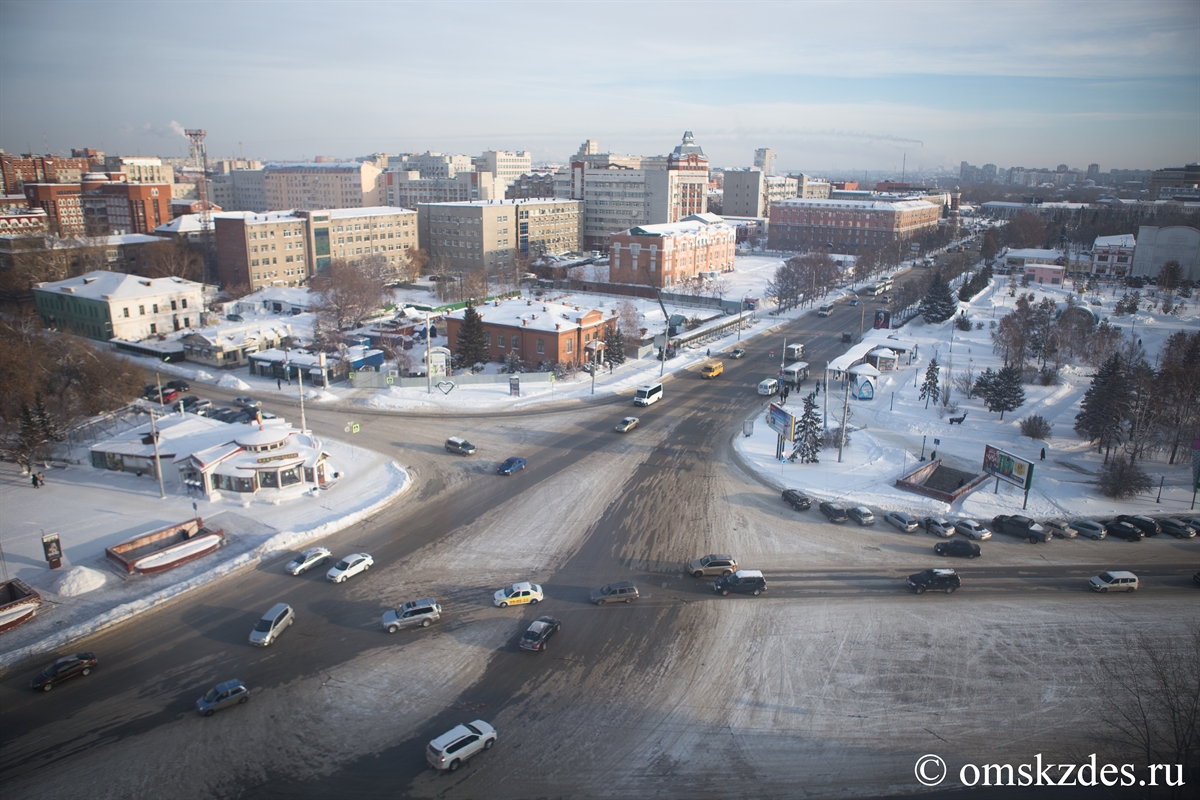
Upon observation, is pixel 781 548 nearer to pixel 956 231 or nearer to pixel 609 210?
pixel 609 210

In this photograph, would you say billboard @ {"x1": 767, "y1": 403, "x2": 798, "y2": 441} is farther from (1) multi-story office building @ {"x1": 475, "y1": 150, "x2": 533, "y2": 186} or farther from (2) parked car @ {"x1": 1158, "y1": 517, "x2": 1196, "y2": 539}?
(1) multi-story office building @ {"x1": 475, "y1": 150, "x2": 533, "y2": 186}

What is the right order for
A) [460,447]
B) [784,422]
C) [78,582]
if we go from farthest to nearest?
[460,447] < [784,422] < [78,582]

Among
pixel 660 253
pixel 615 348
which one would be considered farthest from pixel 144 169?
pixel 615 348

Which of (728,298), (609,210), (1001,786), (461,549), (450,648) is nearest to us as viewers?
(1001,786)

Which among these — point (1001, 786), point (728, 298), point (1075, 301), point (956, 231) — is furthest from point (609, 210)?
point (1001, 786)

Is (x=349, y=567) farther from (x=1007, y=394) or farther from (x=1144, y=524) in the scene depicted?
(x=1007, y=394)

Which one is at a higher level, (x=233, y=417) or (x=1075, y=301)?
(x=1075, y=301)
